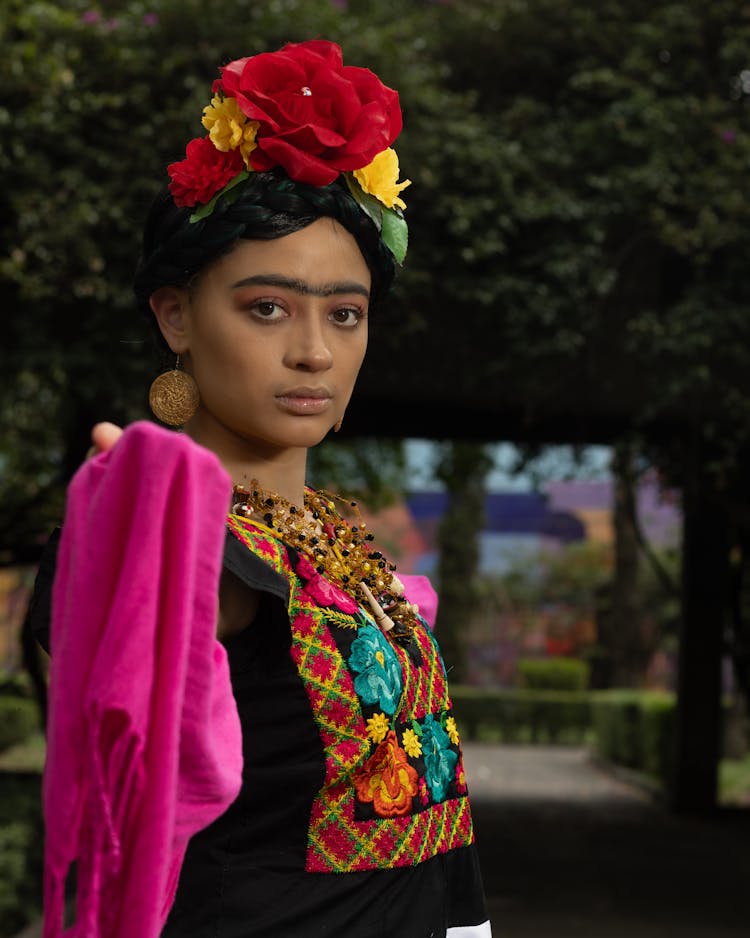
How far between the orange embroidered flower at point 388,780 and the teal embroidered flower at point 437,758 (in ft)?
0.14

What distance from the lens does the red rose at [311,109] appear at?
5.64 ft

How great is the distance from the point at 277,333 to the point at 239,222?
0.50ft

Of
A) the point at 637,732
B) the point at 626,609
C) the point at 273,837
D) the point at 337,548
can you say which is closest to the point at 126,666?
the point at 273,837

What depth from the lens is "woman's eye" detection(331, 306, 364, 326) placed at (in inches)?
71.1

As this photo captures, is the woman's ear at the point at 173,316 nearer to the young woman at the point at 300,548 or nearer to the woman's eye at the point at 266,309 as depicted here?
the young woman at the point at 300,548

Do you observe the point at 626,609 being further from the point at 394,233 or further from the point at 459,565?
the point at 394,233

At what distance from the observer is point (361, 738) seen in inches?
64.2

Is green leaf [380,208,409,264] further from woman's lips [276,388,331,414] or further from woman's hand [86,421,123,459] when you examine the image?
woman's hand [86,421,123,459]

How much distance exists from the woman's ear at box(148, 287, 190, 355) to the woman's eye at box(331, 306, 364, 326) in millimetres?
209

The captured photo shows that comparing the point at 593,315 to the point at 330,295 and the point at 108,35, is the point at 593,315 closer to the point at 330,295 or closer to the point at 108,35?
the point at 108,35

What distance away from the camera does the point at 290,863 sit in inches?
62.6

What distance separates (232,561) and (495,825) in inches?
368

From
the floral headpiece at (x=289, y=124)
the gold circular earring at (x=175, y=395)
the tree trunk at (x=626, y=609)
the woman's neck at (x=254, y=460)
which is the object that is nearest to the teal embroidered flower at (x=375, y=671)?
the woman's neck at (x=254, y=460)

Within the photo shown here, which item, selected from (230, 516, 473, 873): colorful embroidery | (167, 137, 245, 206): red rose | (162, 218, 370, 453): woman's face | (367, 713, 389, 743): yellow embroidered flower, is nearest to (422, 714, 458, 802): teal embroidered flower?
(230, 516, 473, 873): colorful embroidery
